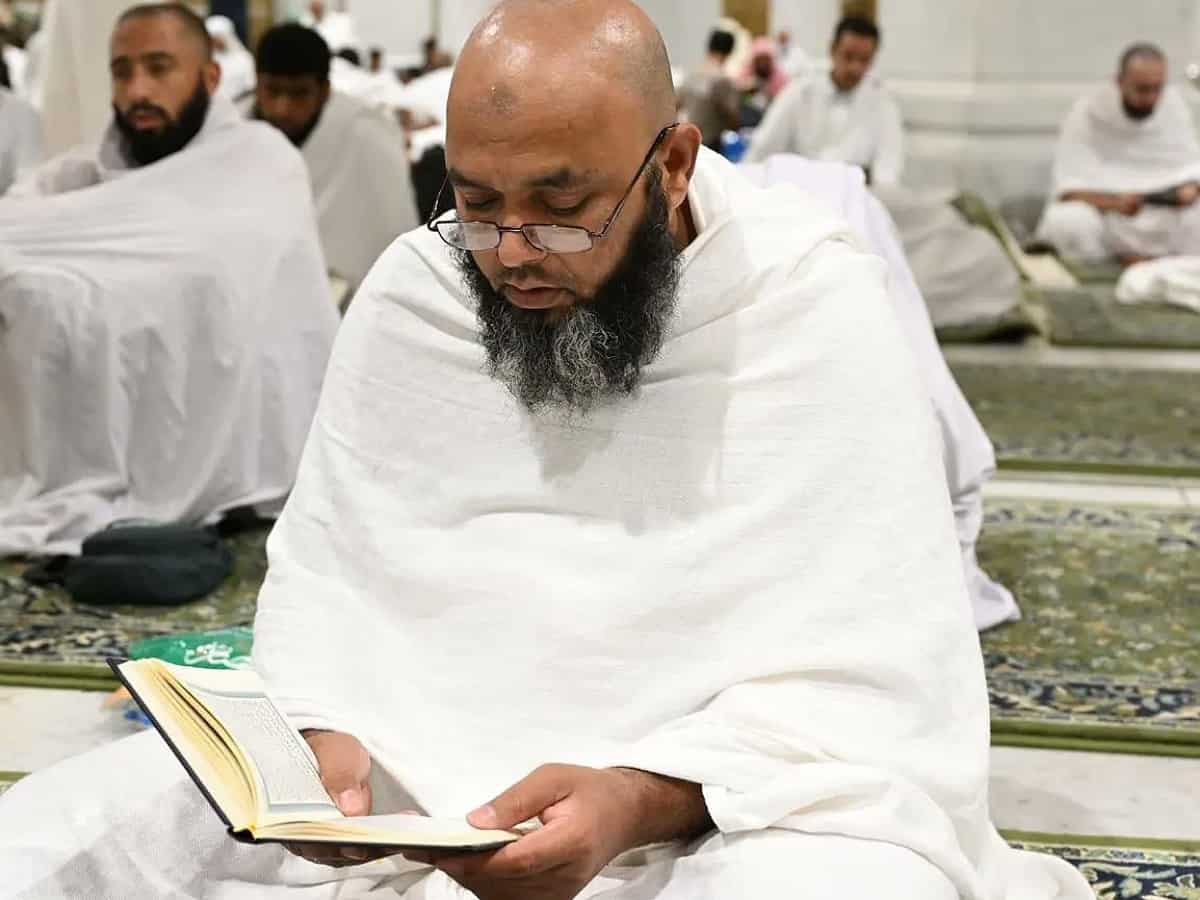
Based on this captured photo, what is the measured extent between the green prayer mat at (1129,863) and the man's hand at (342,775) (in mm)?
1273

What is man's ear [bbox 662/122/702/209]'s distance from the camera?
7.34ft

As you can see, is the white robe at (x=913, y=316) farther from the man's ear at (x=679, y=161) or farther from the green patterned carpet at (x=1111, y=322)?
the green patterned carpet at (x=1111, y=322)

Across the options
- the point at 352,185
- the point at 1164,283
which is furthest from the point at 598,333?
the point at 1164,283

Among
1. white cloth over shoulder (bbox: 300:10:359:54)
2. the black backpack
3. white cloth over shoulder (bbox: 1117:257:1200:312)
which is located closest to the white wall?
white cloth over shoulder (bbox: 300:10:359:54)

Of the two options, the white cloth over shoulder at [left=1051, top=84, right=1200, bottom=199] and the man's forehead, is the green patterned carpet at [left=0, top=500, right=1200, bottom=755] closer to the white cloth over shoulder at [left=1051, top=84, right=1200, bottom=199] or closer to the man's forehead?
the man's forehead

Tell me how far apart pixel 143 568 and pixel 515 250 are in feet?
8.30

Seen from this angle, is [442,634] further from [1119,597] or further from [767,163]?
[1119,597]

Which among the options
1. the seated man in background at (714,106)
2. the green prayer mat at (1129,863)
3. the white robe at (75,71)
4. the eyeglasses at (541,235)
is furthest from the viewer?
the seated man in background at (714,106)

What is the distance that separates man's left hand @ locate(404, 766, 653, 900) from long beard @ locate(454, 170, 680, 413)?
51 cm

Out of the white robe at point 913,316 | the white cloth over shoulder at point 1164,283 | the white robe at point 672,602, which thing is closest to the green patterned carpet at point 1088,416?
the white cloth over shoulder at point 1164,283

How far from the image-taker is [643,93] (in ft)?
7.17

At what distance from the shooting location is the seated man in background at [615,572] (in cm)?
199

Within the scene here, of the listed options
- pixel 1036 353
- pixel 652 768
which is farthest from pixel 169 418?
pixel 1036 353

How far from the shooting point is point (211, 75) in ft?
18.1
